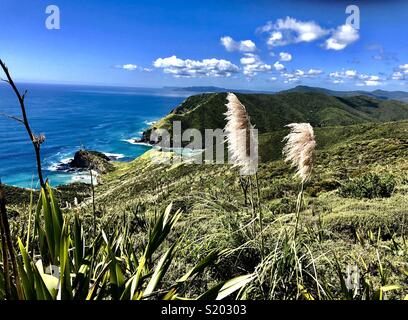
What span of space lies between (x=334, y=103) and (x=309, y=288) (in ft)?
431

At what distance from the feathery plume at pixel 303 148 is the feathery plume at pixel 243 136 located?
25 cm

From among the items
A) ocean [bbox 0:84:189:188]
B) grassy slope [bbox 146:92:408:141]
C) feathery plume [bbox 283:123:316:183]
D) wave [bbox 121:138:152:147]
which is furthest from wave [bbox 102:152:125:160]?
feathery plume [bbox 283:123:316:183]

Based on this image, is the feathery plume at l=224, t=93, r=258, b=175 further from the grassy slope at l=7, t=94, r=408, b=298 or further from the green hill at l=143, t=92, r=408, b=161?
the green hill at l=143, t=92, r=408, b=161

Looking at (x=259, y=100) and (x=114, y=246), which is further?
(x=259, y=100)


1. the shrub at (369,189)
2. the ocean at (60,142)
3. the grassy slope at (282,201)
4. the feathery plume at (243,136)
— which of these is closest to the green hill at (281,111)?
the ocean at (60,142)

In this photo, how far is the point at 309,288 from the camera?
2.71m

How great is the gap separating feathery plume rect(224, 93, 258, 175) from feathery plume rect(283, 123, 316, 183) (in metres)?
0.25

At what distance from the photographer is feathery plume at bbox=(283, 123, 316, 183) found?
250cm

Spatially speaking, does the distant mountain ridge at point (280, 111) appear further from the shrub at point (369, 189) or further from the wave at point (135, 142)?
the shrub at point (369, 189)

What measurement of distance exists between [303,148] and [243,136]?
39cm

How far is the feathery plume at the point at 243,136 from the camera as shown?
2.64 meters

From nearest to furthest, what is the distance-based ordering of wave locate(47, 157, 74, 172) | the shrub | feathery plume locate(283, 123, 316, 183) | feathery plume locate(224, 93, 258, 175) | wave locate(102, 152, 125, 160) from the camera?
feathery plume locate(283, 123, 316, 183) → feathery plume locate(224, 93, 258, 175) → the shrub → wave locate(47, 157, 74, 172) → wave locate(102, 152, 125, 160)
